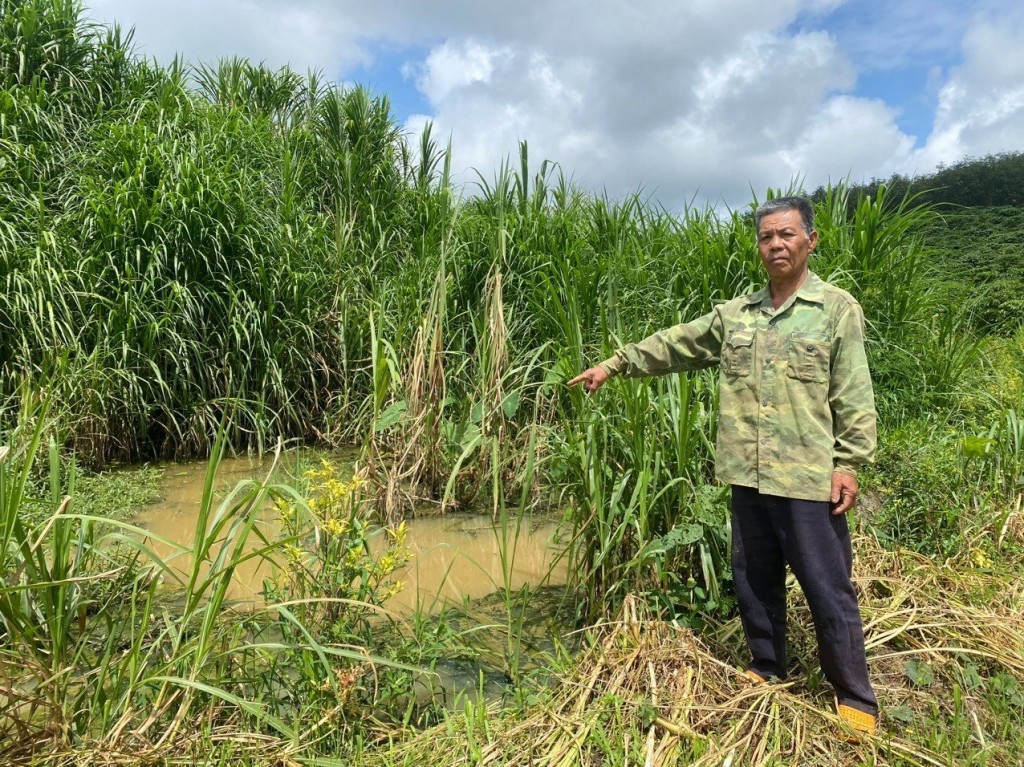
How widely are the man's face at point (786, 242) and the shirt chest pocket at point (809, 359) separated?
21cm

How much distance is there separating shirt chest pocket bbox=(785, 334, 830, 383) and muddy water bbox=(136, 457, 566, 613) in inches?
48.1

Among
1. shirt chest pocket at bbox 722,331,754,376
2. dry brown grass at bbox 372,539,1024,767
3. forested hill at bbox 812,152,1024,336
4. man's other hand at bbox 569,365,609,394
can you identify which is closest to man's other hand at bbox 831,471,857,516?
shirt chest pocket at bbox 722,331,754,376

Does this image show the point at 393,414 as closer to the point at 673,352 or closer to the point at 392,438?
the point at 392,438

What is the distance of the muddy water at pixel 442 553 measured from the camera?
3082 mm

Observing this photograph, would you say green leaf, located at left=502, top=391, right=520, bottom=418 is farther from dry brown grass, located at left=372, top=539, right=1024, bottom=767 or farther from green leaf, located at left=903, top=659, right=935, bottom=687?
green leaf, located at left=903, top=659, right=935, bottom=687

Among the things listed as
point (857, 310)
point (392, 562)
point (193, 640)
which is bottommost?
point (193, 640)

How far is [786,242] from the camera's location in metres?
2.03

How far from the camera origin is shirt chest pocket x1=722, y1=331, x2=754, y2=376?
7.04 ft

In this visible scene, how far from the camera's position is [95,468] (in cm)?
499

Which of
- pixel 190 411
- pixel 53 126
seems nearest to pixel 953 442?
pixel 190 411

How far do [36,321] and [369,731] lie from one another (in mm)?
4185

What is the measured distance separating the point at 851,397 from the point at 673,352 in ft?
1.94

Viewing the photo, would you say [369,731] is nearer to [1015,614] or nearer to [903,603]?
[903,603]

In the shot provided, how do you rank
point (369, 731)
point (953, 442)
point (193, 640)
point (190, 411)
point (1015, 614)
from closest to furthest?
point (193, 640), point (369, 731), point (1015, 614), point (953, 442), point (190, 411)
